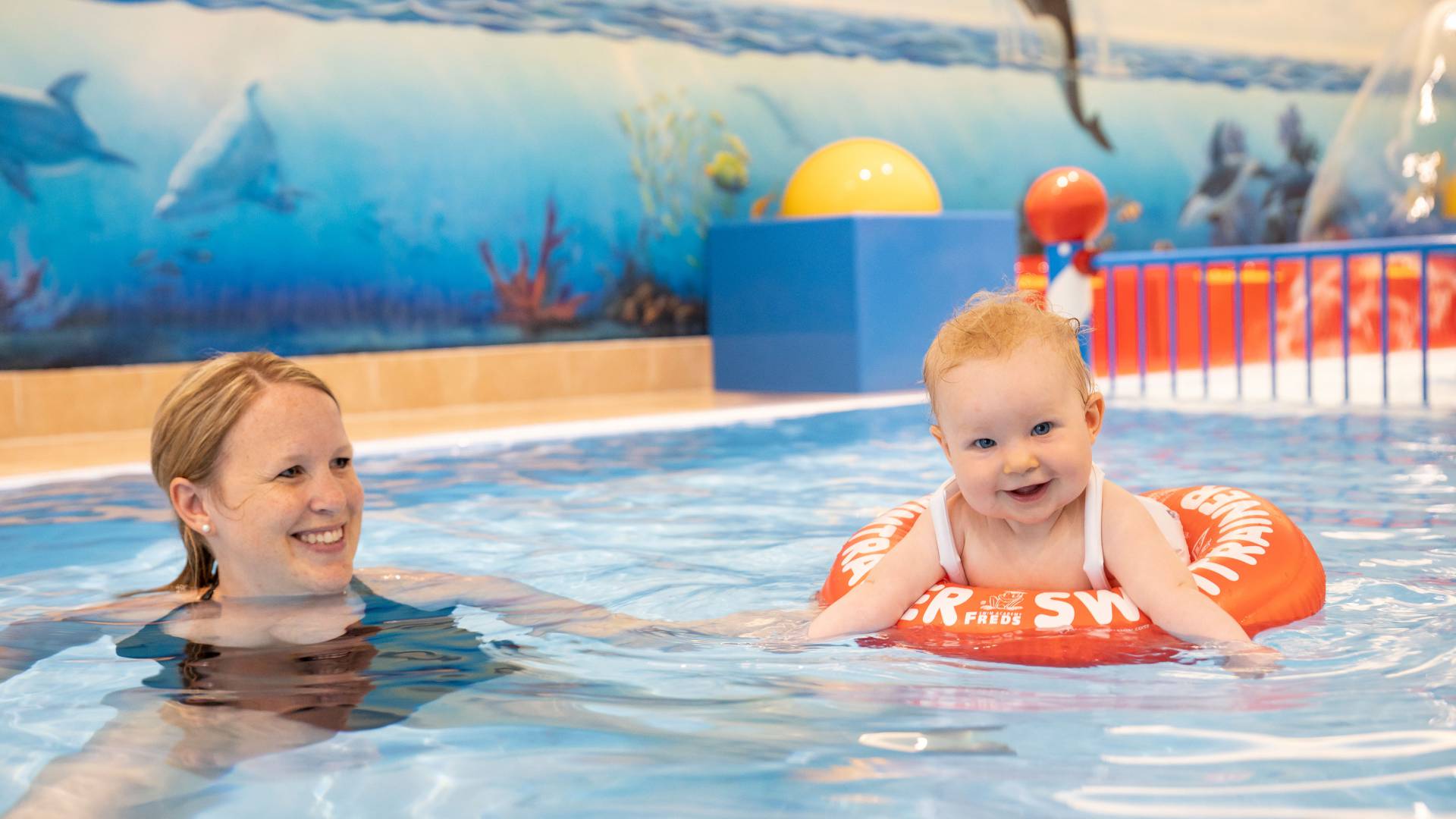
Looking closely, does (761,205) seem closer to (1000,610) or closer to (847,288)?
(847,288)

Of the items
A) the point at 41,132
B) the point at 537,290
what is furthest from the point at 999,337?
the point at 537,290

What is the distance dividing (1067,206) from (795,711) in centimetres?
629

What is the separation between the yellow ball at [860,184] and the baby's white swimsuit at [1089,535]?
235 inches

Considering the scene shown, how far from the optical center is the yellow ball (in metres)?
8.84

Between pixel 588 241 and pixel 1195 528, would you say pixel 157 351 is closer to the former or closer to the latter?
pixel 588 241

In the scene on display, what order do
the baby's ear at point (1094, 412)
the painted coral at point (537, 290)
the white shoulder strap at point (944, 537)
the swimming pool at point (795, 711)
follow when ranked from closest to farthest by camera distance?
1. the swimming pool at point (795, 711)
2. the baby's ear at point (1094, 412)
3. the white shoulder strap at point (944, 537)
4. the painted coral at point (537, 290)

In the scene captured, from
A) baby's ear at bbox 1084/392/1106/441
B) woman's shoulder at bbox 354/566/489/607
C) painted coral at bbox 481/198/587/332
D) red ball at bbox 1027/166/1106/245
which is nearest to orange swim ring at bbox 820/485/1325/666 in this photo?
baby's ear at bbox 1084/392/1106/441

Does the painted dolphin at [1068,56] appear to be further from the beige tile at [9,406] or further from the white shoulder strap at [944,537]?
the white shoulder strap at [944,537]

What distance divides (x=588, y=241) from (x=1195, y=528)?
6.57 metres

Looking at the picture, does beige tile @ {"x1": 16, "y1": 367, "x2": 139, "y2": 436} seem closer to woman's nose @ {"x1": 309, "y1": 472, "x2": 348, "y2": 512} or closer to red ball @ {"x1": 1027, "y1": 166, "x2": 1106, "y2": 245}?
red ball @ {"x1": 1027, "y1": 166, "x2": 1106, "y2": 245}

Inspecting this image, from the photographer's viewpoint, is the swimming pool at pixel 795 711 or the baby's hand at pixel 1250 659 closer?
the swimming pool at pixel 795 711

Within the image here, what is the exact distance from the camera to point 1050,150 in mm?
11484

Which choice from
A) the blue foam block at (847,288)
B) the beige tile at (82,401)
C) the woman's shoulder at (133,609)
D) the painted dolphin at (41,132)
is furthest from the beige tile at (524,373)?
the woman's shoulder at (133,609)

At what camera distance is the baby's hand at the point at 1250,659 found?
2.31 metres
